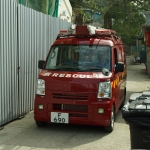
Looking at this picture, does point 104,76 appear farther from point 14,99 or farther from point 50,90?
point 14,99

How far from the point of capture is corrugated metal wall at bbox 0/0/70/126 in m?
6.80

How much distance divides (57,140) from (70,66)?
1755 mm

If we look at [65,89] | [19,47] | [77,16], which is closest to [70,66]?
[65,89]

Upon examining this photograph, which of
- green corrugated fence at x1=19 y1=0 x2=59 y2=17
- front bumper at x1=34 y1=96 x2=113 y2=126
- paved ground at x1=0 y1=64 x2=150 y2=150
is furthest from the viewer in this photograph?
green corrugated fence at x1=19 y1=0 x2=59 y2=17

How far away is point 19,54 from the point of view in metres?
7.50

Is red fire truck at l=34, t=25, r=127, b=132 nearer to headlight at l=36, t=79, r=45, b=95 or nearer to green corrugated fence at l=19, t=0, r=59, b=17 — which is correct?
headlight at l=36, t=79, r=45, b=95

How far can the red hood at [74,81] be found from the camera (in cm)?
625

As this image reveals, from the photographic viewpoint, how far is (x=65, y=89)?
6.32 m

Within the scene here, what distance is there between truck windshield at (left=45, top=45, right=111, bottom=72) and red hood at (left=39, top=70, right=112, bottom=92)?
29 cm

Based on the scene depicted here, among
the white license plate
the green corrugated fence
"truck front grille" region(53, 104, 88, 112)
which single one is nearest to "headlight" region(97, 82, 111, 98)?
"truck front grille" region(53, 104, 88, 112)

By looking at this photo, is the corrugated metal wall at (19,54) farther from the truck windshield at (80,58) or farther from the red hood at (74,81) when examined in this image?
the red hood at (74,81)

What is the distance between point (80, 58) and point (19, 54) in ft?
5.38

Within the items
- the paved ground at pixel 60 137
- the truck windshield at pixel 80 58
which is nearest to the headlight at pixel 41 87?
the truck windshield at pixel 80 58

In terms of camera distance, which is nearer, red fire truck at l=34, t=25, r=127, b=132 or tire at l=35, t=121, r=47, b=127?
red fire truck at l=34, t=25, r=127, b=132
